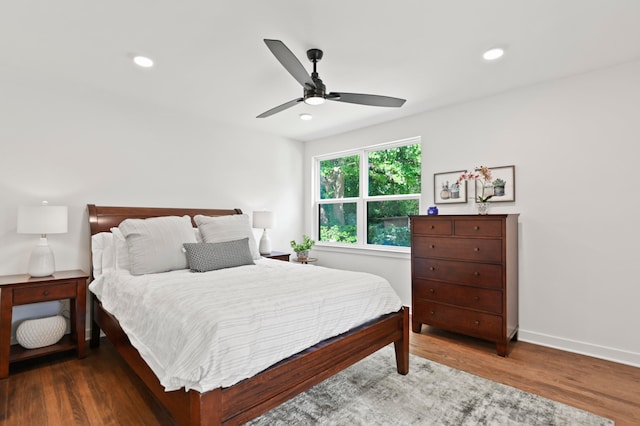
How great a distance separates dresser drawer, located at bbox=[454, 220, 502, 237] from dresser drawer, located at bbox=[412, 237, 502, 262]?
5cm

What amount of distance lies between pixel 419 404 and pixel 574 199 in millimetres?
2264

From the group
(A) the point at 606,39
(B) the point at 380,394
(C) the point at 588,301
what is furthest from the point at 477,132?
(B) the point at 380,394

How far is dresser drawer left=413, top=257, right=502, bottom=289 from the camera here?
279 centimetres

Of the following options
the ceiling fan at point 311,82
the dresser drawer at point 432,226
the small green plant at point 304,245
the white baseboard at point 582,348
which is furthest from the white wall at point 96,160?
the white baseboard at point 582,348

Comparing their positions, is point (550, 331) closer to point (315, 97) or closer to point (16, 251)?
point (315, 97)

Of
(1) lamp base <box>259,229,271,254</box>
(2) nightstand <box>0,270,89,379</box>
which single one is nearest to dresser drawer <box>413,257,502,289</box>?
(1) lamp base <box>259,229,271,254</box>

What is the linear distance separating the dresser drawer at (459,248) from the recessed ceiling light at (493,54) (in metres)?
1.51

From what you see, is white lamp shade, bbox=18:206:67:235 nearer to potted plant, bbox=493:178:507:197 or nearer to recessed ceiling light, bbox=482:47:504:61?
recessed ceiling light, bbox=482:47:504:61

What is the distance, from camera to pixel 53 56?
249 cm

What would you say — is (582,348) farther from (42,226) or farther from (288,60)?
(42,226)

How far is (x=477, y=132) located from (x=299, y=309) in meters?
2.79

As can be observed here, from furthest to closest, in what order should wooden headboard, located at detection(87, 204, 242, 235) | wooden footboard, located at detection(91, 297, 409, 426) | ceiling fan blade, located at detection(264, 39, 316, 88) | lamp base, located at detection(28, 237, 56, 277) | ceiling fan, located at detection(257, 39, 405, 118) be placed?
wooden headboard, located at detection(87, 204, 242, 235), lamp base, located at detection(28, 237, 56, 277), ceiling fan, located at detection(257, 39, 405, 118), ceiling fan blade, located at detection(264, 39, 316, 88), wooden footboard, located at detection(91, 297, 409, 426)

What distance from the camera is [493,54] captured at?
244 centimetres

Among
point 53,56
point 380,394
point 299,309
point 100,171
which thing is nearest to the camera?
point 299,309
